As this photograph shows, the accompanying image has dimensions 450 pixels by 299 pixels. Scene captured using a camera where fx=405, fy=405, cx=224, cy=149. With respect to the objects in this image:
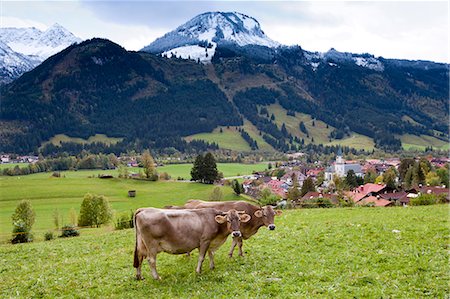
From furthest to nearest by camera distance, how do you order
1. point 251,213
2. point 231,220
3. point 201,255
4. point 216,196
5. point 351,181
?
point 351,181 → point 216,196 → point 251,213 → point 231,220 → point 201,255

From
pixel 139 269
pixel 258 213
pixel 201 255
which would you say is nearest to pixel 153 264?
pixel 139 269

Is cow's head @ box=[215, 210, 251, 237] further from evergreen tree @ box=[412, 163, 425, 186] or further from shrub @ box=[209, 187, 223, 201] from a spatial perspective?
evergreen tree @ box=[412, 163, 425, 186]

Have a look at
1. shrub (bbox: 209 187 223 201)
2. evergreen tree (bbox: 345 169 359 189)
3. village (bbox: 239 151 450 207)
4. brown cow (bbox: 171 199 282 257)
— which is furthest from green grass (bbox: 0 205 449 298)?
evergreen tree (bbox: 345 169 359 189)

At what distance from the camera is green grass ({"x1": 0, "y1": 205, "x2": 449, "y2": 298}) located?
14.2 m

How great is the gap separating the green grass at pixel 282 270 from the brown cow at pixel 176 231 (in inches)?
36.3

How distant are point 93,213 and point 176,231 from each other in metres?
51.9

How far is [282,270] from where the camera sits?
16.5m

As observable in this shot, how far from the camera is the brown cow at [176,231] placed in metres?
16.5

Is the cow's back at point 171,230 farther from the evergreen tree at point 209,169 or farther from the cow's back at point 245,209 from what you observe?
the evergreen tree at point 209,169

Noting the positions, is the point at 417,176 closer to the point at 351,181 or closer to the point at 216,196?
the point at 351,181

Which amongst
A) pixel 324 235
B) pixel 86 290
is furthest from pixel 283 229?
pixel 86 290

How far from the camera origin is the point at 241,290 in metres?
14.3

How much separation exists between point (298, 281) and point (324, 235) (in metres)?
7.90

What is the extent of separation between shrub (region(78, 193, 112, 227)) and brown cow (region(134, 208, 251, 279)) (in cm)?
4983
